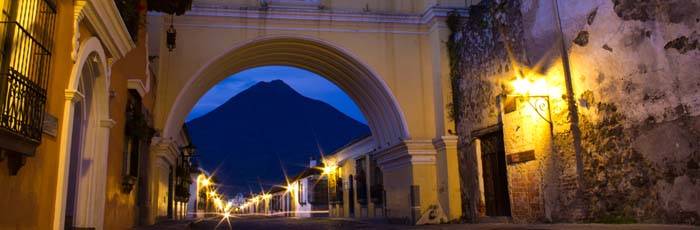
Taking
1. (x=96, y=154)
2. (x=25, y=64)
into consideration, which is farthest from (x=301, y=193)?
(x=25, y=64)

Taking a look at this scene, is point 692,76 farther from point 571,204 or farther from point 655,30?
point 571,204

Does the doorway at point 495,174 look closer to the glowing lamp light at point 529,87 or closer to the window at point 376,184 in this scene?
the glowing lamp light at point 529,87

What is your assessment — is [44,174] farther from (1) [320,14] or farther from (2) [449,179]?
(2) [449,179]

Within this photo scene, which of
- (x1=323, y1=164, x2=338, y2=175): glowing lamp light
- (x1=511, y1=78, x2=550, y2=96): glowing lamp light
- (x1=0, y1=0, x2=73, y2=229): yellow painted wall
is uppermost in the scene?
(x1=323, y1=164, x2=338, y2=175): glowing lamp light

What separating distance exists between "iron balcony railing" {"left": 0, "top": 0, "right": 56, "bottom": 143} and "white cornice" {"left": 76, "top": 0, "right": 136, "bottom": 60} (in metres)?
0.82

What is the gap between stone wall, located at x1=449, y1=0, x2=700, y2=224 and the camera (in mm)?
6848

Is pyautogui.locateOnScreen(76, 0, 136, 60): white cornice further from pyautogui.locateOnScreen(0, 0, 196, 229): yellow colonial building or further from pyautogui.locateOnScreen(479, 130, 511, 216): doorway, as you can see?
pyautogui.locateOnScreen(479, 130, 511, 216): doorway

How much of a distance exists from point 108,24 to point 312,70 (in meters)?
9.87

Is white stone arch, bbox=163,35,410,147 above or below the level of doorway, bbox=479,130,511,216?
above

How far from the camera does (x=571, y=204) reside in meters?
8.64

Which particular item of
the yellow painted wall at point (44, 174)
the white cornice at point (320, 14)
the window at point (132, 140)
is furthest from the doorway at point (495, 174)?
the yellow painted wall at point (44, 174)

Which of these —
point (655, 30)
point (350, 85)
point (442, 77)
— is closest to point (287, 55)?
point (350, 85)

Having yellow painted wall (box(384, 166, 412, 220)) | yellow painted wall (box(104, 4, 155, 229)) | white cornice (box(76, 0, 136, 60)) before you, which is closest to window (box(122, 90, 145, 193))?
yellow painted wall (box(104, 4, 155, 229))

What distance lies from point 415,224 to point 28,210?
971 centimetres
